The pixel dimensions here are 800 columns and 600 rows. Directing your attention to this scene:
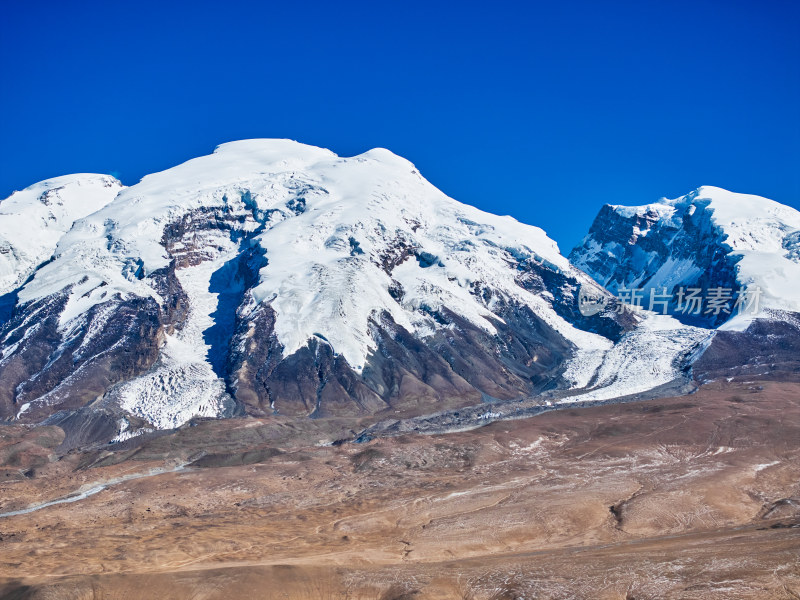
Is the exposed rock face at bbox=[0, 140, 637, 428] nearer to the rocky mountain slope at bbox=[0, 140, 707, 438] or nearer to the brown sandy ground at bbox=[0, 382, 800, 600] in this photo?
the rocky mountain slope at bbox=[0, 140, 707, 438]

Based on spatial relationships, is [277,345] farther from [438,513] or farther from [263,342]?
[438,513]

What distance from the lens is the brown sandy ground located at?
134 feet

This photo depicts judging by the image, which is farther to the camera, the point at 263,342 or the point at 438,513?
the point at 263,342

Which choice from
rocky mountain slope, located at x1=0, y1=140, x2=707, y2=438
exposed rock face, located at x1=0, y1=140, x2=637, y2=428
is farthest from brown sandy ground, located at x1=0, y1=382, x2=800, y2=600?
rocky mountain slope, located at x1=0, y1=140, x2=707, y2=438

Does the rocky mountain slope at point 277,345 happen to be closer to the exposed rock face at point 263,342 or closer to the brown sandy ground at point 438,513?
the exposed rock face at point 263,342

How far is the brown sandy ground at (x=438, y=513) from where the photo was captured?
40719 mm

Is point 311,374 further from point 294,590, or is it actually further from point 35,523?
point 294,590

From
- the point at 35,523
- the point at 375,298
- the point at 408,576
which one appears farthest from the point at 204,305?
the point at 408,576

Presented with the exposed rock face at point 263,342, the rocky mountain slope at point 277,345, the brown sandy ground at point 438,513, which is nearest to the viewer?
the brown sandy ground at point 438,513

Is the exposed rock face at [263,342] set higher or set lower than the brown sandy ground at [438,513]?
higher

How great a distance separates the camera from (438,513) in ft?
210

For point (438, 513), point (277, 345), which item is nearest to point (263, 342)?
point (277, 345)

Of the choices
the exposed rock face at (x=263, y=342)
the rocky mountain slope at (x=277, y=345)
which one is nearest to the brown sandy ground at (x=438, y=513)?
the exposed rock face at (x=263, y=342)

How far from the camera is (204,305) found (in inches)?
7579
